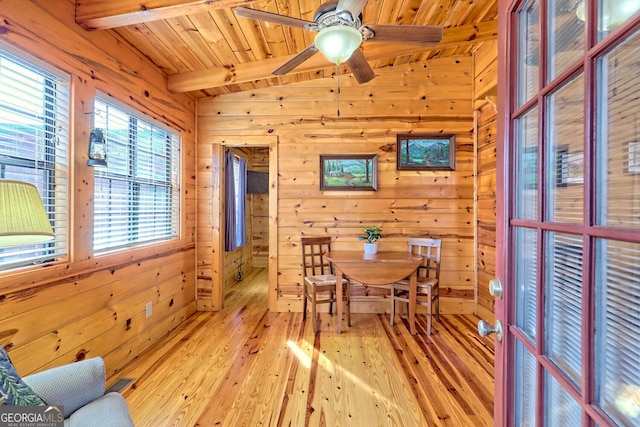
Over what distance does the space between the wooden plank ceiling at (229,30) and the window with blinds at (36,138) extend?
0.53 m

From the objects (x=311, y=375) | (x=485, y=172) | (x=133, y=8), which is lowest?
(x=311, y=375)

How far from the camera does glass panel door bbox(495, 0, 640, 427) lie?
1.65 ft

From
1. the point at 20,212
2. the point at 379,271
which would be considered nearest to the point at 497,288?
the point at 20,212

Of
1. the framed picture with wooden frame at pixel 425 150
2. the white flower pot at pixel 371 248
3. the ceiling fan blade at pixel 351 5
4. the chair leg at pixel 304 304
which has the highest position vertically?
the ceiling fan blade at pixel 351 5

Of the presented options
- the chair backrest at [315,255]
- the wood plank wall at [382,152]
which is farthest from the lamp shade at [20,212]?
the wood plank wall at [382,152]

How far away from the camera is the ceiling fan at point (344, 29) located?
1.49m

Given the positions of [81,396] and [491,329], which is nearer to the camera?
[491,329]

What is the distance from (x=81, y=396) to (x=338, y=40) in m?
2.00

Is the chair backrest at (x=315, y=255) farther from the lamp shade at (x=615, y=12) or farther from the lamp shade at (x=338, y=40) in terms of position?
the lamp shade at (x=615, y=12)

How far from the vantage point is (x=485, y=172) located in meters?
3.22

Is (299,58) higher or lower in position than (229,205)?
higher

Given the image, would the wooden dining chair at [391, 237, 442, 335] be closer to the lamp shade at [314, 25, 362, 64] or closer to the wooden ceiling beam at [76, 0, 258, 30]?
the lamp shade at [314, 25, 362, 64]

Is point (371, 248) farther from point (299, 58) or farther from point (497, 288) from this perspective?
point (497, 288)

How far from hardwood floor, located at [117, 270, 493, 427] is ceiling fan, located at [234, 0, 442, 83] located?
7.02 feet
